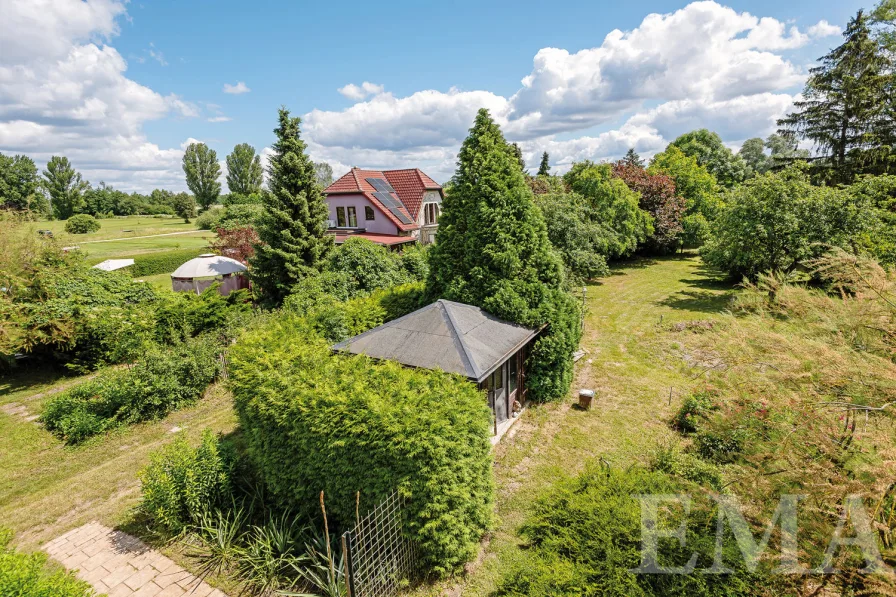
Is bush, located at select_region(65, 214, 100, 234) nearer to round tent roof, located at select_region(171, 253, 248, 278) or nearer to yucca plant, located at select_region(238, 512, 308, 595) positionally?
round tent roof, located at select_region(171, 253, 248, 278)

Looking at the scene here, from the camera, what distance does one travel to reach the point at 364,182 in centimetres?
3003

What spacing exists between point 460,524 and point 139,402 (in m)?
9.76

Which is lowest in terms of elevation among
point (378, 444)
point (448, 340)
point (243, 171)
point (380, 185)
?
point (378, 444)

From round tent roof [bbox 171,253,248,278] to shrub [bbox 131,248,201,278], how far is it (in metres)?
14.2

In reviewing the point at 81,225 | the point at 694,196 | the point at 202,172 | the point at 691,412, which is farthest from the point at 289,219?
the point at 202,172

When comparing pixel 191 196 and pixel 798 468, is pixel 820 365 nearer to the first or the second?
pixel 798 468

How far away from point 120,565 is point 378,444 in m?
4.69

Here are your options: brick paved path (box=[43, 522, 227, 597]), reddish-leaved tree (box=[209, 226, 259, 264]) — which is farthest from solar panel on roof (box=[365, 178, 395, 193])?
brick paved path (box=[43, 522, 227, 597])

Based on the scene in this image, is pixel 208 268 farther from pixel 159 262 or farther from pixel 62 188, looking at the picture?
pixel 62 188

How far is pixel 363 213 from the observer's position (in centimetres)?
2956

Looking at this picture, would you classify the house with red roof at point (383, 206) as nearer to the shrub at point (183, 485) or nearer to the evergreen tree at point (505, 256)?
the evergreen tree at point (505, 256)

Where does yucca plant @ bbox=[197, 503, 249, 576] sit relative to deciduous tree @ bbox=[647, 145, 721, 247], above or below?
below

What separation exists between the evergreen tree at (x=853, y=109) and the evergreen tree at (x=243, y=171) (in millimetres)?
68468

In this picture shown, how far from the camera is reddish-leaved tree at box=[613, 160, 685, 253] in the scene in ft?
98.1
